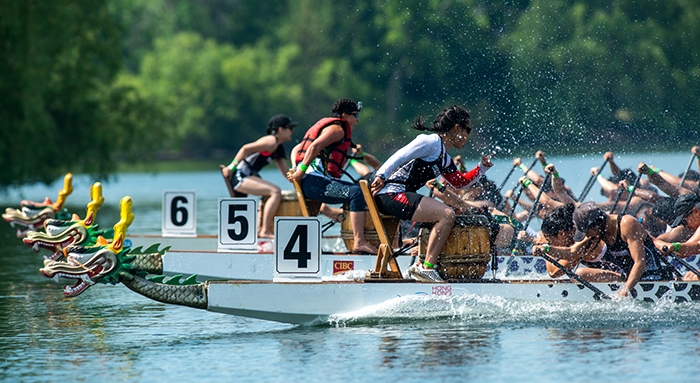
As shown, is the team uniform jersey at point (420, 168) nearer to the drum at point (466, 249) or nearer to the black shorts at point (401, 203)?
the black shorts at point (401, 203)

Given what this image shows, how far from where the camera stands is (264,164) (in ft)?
45.0

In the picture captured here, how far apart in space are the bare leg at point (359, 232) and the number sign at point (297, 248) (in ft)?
6.32

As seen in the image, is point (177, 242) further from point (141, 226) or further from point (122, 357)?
point (141, 226)

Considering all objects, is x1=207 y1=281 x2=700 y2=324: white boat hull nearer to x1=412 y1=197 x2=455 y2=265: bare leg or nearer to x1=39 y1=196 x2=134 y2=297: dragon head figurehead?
x1=412 y1=197 x2=455 y2=265: bare leg

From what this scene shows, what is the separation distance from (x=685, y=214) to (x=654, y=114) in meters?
33.8

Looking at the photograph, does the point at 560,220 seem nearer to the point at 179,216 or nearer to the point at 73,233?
the point at 73,233

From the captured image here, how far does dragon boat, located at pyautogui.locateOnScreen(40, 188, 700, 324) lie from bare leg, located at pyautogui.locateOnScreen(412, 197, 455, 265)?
8.3 inches

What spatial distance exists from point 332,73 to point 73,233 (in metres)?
55.4

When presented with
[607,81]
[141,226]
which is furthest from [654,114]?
[141,226]

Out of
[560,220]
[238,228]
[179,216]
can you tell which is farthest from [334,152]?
[179,216]

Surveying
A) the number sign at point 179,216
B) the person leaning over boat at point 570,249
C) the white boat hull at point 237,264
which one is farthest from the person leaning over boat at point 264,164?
the person leaning over boat at point 570,249

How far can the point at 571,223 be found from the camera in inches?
362

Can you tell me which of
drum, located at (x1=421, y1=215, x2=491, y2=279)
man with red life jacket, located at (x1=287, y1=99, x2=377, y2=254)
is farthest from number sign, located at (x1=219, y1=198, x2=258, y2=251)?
drum, located at (x1=421, y1=215, x2=491, y2=279)

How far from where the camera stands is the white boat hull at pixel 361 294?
29.2ft
